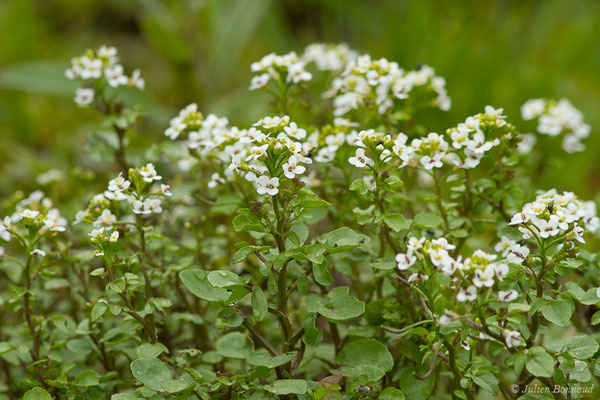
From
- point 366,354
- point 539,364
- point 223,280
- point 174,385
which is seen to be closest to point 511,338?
point 539,364

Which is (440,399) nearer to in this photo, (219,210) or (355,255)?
(355,255)

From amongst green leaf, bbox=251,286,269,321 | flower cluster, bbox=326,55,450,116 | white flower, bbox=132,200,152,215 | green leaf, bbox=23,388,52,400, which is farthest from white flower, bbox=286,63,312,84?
green leaf, bbox=23,388,52,400

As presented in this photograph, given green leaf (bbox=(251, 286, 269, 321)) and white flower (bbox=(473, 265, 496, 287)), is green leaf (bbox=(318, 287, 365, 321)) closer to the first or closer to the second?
green leaf (bbox=(251, 286, 269, 321))

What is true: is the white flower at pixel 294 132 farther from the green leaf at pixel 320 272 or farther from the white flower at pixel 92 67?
the white flower at pixel 92 67

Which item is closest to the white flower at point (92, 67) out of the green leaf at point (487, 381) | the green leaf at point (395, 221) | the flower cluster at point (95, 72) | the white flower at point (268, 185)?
the flower cluster at point (95, 72)

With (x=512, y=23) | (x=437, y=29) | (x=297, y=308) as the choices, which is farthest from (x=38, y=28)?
(x=297, y=308)

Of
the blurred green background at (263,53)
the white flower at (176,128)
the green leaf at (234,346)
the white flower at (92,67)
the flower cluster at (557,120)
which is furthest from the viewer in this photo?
the blurred green background at (263,53)
